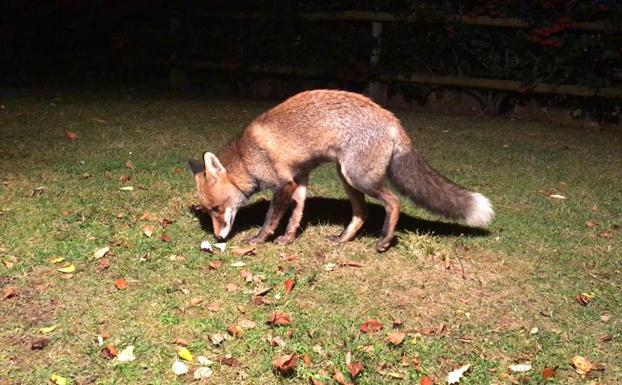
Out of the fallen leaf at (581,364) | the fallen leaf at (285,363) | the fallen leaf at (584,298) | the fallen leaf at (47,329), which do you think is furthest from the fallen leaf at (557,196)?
the fallen leaf at (47,329)

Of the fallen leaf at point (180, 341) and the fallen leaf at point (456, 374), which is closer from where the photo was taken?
the fallen leaf at point (456, 374)

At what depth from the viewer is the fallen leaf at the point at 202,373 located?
A: 354 cm

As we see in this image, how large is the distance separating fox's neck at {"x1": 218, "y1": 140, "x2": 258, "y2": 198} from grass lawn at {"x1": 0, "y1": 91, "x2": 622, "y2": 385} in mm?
495

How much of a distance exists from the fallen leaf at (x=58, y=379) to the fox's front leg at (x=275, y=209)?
237cm

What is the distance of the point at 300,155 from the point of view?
537 centimetres

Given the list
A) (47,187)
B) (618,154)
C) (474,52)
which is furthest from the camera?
(474,52)

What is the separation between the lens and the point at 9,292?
4316 mm

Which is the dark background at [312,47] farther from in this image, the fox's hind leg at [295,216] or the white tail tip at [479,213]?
the fox's hind leg at [295,216]

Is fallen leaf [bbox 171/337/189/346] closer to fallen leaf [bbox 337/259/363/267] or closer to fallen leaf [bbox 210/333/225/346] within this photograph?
fallen leaf [bbox 210/333/225/346]

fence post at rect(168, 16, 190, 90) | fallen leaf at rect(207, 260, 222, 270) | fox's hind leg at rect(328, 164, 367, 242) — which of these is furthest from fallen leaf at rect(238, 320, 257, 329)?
fence post at rect(168, 16, 190, 90)

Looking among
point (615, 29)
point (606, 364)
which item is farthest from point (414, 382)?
point (615, 29)

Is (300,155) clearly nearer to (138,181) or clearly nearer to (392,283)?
(392,283)

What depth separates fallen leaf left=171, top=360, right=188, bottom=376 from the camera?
3.58m

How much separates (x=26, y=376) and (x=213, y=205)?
238 cm
